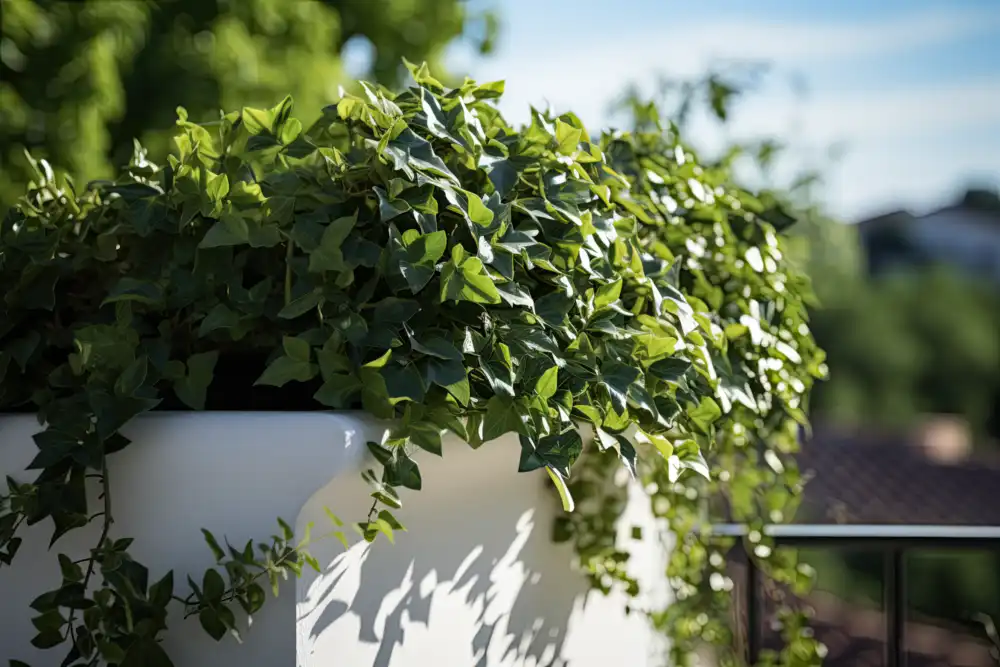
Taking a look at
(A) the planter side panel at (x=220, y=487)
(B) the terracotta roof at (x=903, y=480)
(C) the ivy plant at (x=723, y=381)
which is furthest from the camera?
(B) the terracotta roof at (x=903, y=480)

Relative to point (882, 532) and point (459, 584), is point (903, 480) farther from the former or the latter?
point (459, 584)

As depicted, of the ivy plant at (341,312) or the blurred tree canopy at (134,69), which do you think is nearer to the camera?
the ivy plant at (341,312)

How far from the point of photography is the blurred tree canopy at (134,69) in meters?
5.36

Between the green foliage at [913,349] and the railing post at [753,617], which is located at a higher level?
the railing post at [753,617]

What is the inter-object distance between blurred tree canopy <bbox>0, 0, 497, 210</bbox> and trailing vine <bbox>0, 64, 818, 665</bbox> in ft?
14.6

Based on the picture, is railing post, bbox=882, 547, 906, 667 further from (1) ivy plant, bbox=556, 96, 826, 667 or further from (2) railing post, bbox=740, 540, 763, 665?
(1) ivy plant, bbox=556, 96, 826, 667

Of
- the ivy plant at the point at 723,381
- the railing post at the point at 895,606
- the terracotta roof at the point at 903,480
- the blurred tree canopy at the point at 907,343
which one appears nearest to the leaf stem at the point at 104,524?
the ivy plant at the point at 723,381

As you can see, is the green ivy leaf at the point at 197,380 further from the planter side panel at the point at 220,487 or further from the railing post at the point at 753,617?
the railing post at the point at 753,617

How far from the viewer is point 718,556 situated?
1.83 m

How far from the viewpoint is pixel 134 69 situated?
6211 millimetres

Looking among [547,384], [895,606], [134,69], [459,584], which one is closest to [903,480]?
[134,69]

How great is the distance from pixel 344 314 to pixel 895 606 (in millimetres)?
1642

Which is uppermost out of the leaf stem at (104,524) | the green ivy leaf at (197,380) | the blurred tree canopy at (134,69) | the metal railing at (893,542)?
the blurred tree canopy at (134,69)

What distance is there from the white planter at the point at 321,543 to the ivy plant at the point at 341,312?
0.03 meters
